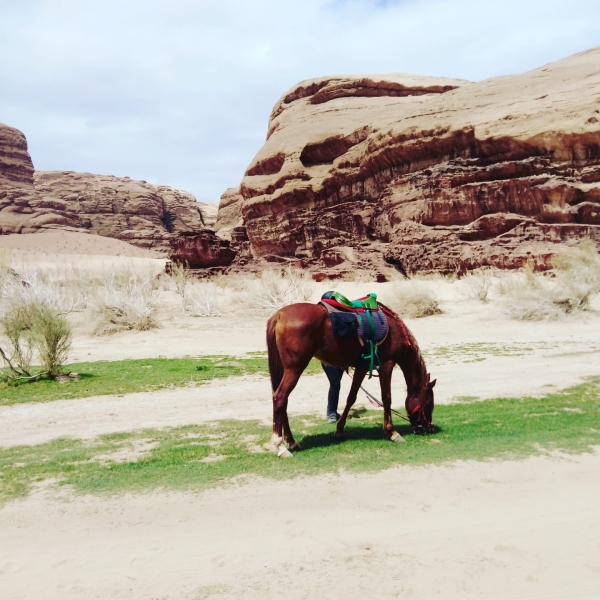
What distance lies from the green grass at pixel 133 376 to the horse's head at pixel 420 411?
617 cm

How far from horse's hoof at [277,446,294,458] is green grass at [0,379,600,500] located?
0.28ft

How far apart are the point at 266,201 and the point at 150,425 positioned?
4487cm

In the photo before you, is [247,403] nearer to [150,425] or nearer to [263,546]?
[150,425]

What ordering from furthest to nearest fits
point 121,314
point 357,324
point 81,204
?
point 81,204, point 121,314, point 357,324

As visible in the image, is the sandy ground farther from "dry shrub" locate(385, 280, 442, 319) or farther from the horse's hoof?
"dry shrub" locate(385, 280, 442, 319)

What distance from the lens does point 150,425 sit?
7.80m

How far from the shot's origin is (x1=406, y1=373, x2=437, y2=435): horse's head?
645 cm

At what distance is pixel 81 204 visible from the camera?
106 m

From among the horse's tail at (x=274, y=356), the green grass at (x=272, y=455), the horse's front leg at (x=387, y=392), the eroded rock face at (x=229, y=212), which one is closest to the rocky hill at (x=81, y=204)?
the eroded rock face at (x=229, y=212)

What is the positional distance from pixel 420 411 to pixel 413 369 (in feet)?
1.79

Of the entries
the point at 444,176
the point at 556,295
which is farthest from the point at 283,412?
the point at 444,176

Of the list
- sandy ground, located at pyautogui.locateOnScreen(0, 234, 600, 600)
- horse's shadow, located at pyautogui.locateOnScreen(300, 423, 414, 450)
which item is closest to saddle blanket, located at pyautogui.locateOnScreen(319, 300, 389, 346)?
horse's shadow, located at pyautogui.locateOnScreen(300, 423, 414, 450)

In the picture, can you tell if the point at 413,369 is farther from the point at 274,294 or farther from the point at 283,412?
the point at 274,294

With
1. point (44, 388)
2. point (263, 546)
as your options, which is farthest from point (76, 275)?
point (263, 546)
